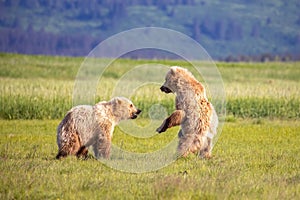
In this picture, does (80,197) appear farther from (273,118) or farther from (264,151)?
(273,118)

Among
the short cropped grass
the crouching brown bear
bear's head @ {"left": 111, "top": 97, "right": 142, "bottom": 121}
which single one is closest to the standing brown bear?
the short cropped grass

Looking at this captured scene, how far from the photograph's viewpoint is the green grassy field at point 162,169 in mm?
10977

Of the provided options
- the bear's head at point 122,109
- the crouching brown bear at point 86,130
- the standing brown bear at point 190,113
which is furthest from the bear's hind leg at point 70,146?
the standing brown bear at point 190,113

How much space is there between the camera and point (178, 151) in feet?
47.5

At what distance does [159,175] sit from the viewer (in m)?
12.5

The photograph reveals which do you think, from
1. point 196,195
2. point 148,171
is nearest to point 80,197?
point 196,195

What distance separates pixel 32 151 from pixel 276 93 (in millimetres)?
16779

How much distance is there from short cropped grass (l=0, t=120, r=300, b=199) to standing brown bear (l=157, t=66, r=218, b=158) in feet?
1.08

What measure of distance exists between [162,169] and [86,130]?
163cm

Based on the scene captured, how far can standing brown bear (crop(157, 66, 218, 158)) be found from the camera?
14.2 metres

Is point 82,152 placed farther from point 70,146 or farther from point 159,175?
point 159,175

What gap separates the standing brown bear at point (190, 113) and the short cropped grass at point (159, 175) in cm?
33

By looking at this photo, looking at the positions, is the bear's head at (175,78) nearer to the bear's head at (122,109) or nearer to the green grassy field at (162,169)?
the bear's head at (122,109)

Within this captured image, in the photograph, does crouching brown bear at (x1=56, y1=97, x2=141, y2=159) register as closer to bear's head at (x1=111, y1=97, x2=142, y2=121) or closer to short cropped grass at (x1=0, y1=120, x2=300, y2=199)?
bear's head at (x1=111, y1=97, x2=142, y2=121)
